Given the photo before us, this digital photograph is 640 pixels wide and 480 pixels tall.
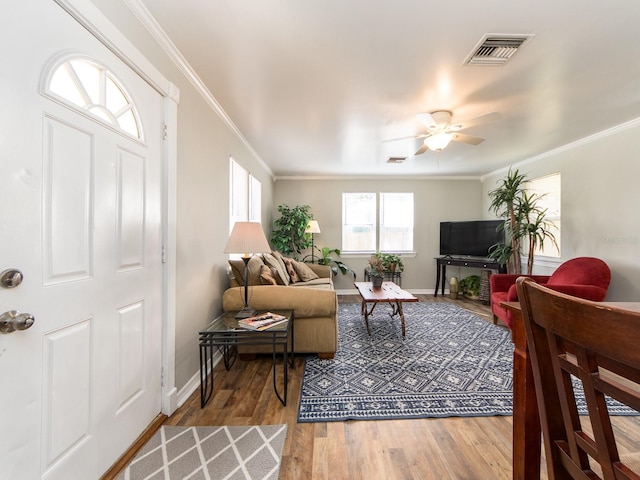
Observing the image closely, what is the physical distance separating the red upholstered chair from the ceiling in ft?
5.05

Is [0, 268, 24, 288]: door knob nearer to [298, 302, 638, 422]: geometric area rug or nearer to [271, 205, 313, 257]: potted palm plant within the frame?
[298, 302, 638, 422]: geometric area rug

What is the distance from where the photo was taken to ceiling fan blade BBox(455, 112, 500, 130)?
2.79 meters

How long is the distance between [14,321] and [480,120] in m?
3.70

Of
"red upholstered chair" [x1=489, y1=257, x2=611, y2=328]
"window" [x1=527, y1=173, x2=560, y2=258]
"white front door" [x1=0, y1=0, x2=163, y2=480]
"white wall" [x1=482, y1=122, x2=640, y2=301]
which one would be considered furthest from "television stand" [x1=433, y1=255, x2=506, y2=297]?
"white front door" [x1=0, y1=0, x2=163, y2=480]

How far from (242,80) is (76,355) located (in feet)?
6.75

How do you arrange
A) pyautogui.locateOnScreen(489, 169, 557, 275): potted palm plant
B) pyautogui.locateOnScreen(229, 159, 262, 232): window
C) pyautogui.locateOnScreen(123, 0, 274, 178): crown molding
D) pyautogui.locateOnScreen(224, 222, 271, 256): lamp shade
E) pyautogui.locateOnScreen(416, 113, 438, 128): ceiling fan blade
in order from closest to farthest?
pyautogui.locateOnScreen(123, 0, 274, 178): crown molding, pyautogui.locateOnScreen(224, 222, 271, 256): lamp shade, pyautogui.locateOnScreen(416, 113, 438, 128): ceiling fan blade, pyautogui.locateOnScreen(229, 159, 262, 232): window, pyautogui.locateOnScreen(489, 169, 557, 275): potted palm plant

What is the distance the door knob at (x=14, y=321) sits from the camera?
88 centimetres

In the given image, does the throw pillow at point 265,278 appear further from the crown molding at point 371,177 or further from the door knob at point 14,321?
the crown molding at point 371,177

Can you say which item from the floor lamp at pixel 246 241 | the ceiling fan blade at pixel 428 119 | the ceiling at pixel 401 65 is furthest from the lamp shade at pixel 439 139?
the floor lamp at pixel 246 241

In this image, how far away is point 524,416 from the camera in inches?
40.9

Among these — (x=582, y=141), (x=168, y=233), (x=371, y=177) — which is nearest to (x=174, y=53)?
(x=168, y=233)

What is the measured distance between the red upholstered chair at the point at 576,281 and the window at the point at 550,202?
0.89 meters

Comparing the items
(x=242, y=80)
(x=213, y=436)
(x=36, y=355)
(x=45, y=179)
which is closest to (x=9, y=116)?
(x=45, y=179)

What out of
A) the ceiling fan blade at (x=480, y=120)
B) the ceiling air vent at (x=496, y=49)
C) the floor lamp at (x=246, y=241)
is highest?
the ceiling fan blade at (x=480, y=120)
